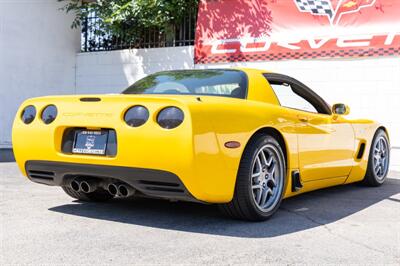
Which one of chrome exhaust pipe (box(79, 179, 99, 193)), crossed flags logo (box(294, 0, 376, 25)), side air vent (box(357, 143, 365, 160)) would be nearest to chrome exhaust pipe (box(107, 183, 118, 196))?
chrome exhaust pipe (box(79, 179, 99, 193))

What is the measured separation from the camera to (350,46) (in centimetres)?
905

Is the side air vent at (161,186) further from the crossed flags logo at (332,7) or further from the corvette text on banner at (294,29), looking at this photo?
the crossed flags logo at (332,7)

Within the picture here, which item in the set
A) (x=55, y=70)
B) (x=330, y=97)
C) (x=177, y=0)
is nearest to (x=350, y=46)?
(x=330, y=97)

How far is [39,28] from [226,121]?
30.7 ft

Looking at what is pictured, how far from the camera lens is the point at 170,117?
137 inches

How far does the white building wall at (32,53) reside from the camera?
11117 millimetres

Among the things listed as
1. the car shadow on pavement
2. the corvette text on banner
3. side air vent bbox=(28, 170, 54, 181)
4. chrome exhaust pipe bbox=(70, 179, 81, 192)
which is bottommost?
the car shadow on pavement

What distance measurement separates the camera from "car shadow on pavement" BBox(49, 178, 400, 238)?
12.3 feet

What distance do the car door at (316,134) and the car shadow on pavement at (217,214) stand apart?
0.93ft

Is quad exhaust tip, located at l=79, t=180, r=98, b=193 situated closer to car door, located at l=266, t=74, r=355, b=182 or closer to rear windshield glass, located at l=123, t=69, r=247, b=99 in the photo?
rear windshield glass, located at l=123, t=69, r=247, b=99

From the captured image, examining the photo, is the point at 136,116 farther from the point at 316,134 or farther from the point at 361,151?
the point at 361,151

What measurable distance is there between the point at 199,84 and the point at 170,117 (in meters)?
1.00

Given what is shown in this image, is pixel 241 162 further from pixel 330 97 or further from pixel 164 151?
pixel 330 97

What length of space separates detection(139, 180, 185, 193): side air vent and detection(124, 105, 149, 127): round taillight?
40 centimetres
